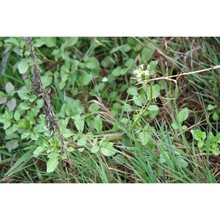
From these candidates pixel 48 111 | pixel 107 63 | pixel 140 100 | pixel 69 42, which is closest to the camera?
pixel 48 111

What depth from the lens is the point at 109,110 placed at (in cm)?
182

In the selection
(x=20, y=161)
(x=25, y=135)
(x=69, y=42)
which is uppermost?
(x=69, y=42)

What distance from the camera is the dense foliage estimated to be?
154 centimetres

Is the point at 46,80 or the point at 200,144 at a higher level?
the point at 46,80

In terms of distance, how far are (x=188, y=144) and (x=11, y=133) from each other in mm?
585

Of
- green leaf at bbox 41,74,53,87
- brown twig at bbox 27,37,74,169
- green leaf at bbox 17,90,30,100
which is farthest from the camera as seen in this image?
green leaf at bbox 41,74,53,87

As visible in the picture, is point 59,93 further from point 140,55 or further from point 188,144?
point 188,144

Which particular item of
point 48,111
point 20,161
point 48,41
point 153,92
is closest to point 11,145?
point 20,161

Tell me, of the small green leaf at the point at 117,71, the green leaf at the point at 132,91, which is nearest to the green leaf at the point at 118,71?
the small green leaf at the point at 117,71

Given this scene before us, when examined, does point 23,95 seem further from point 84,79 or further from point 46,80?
point 84,79

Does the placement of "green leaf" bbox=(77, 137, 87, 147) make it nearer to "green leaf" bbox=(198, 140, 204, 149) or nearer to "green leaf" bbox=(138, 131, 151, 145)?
"green leaf" bbox=(138, 131, 151, 145)

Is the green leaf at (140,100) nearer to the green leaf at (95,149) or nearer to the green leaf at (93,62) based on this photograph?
the green leaf at (95,149)

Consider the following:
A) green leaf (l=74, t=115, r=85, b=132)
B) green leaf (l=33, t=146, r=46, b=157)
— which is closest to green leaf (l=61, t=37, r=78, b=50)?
green leaf (l=74, t=115, r=85, b=132)

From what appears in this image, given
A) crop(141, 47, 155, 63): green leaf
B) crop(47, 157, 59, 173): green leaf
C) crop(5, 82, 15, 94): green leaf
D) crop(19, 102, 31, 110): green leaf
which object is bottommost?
crop(47, 157, 59, 173): green leaf
